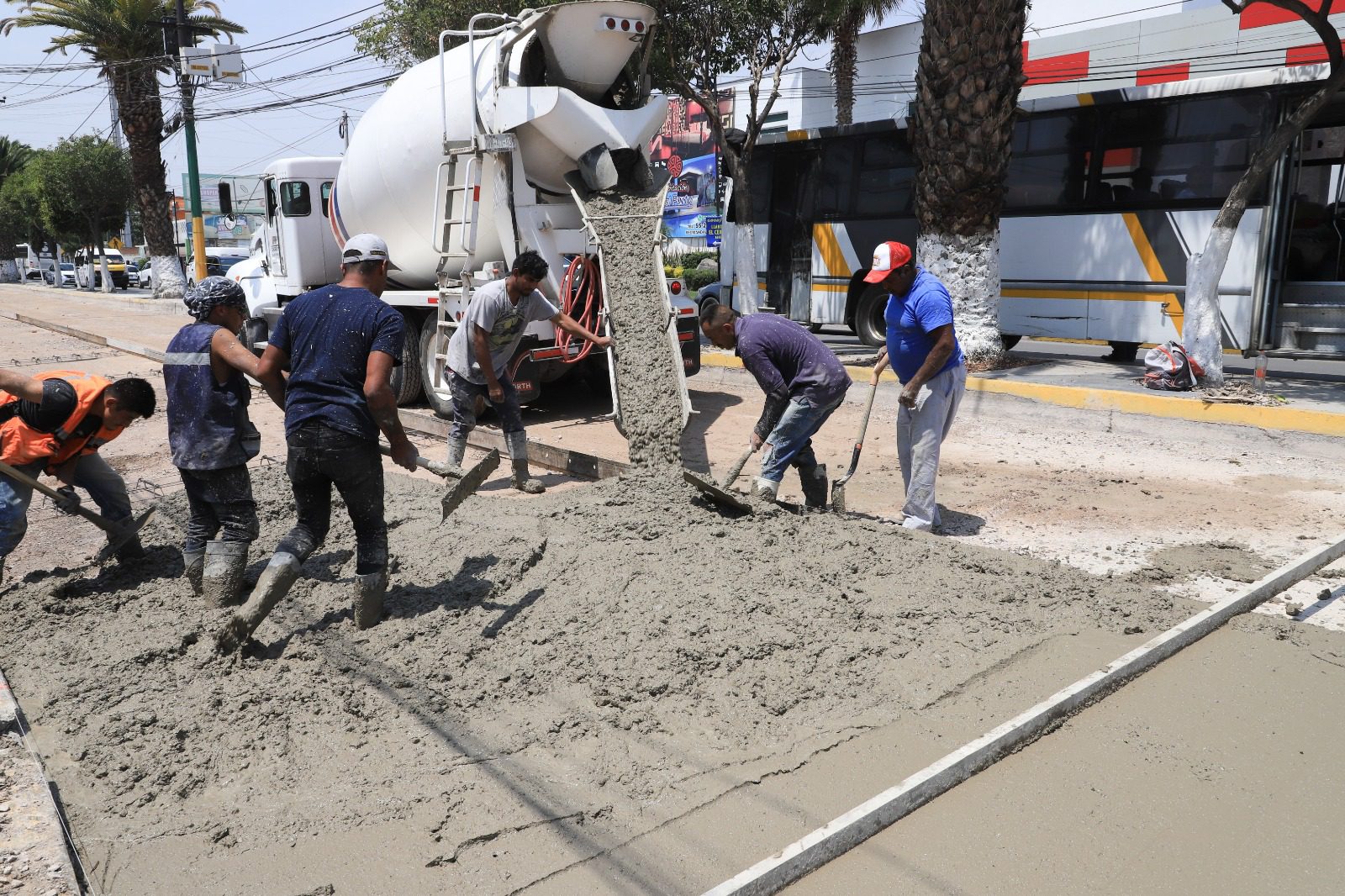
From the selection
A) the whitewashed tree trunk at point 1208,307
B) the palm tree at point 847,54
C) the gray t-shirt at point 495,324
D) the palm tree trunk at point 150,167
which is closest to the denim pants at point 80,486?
the gray t-shirt at point 495,324

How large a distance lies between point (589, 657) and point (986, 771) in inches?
60.2

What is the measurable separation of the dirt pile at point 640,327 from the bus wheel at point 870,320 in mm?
5236

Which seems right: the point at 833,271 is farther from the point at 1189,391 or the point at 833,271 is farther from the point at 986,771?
the point at 986,771

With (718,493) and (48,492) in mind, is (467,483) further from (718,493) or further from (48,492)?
(48,492)

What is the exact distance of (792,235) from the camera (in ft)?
Answer: 46.5

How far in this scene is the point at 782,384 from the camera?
18.0 ft

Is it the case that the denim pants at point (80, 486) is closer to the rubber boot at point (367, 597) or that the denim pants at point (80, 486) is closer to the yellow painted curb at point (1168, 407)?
the rubber boot at point (367, 597)

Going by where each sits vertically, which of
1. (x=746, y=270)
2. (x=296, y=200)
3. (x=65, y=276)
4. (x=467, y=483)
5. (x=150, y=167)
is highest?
(x=150, y=167)

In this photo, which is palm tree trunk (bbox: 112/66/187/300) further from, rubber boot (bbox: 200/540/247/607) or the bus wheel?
rubber boot (bbox: 200/540/247/607)

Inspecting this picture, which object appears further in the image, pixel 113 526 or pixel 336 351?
pixel 113 526

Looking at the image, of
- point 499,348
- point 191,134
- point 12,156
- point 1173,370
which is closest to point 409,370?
point 499,348

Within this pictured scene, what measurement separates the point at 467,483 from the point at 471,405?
1612mm

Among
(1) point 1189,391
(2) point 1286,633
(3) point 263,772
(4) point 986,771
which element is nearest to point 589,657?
(3) point 263,772

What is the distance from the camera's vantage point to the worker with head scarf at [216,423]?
4.23m
